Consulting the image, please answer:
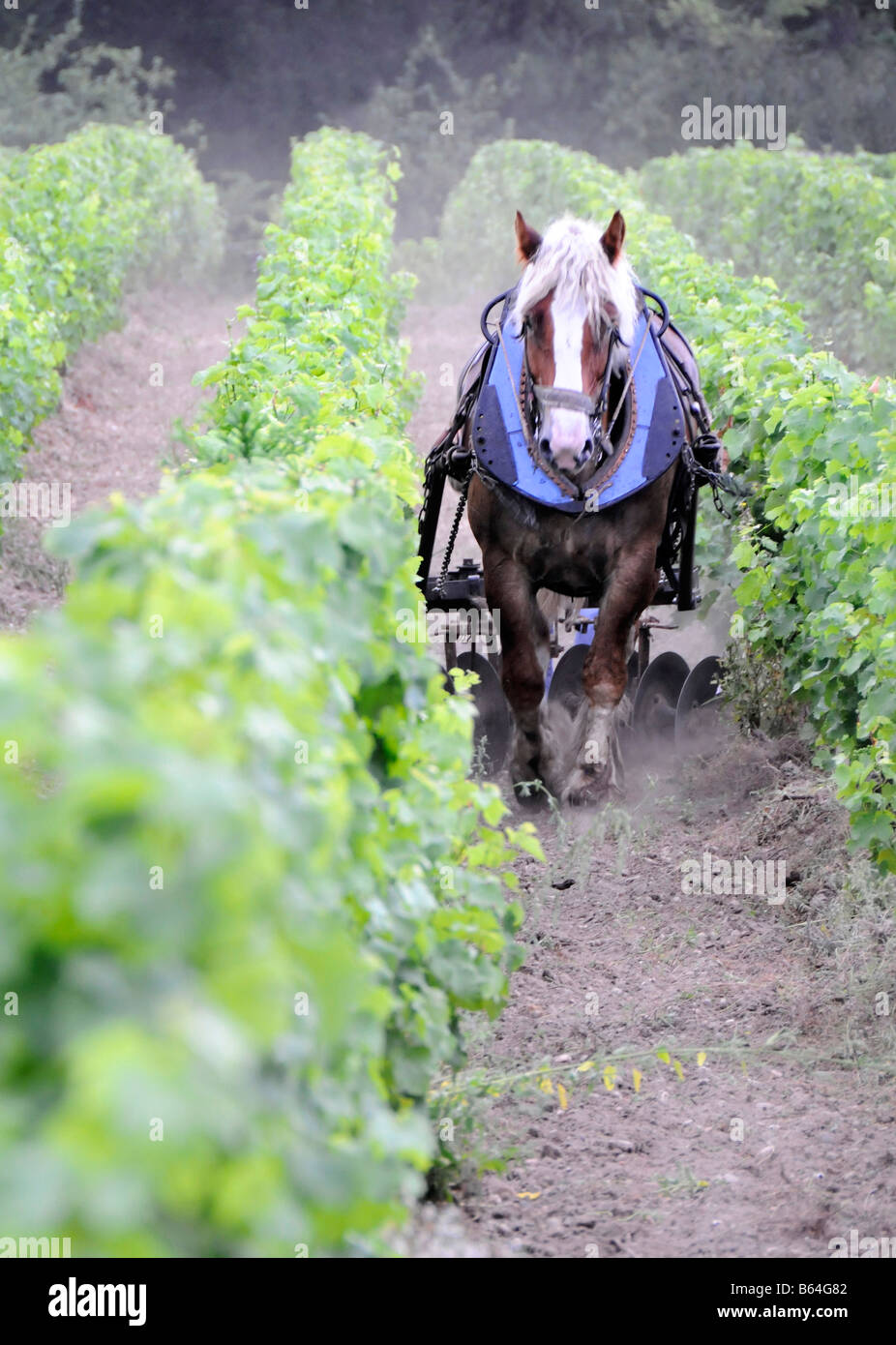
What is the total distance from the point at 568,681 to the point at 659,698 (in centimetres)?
63

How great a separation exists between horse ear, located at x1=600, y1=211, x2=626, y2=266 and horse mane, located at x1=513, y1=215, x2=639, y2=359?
26 millimetres

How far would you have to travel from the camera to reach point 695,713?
7.29 metres

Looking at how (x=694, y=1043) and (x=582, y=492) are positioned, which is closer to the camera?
(x=694, y=1043)

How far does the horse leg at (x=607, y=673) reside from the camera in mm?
6086

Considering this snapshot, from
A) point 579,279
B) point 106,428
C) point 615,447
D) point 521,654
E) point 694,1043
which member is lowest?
point 694,1043

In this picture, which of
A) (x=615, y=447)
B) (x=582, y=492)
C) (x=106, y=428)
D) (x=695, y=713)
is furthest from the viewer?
(x=106, y=428)

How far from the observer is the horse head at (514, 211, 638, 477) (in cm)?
535

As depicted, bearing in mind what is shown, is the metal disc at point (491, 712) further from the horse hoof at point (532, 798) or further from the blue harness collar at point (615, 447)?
the blue harness collar at point (615, 447)

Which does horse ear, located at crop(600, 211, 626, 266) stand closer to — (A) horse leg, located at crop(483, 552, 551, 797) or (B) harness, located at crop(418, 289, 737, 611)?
(B) harness, located at crop(418, 289, 737, 611)

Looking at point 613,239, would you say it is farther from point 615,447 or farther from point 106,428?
point 106,428

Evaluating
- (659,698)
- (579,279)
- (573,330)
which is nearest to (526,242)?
(579,279)

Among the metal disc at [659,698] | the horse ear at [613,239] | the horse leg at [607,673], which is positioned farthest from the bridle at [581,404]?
the metal disc at [659,698]

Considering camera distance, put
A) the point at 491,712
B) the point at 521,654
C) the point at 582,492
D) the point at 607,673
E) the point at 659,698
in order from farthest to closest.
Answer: the point at 659,698
the point at 491,712
the point at 521,654
the point at 607,673
the point at 582,492

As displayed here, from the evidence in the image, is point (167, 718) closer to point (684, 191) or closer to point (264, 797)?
point (264, 797)
